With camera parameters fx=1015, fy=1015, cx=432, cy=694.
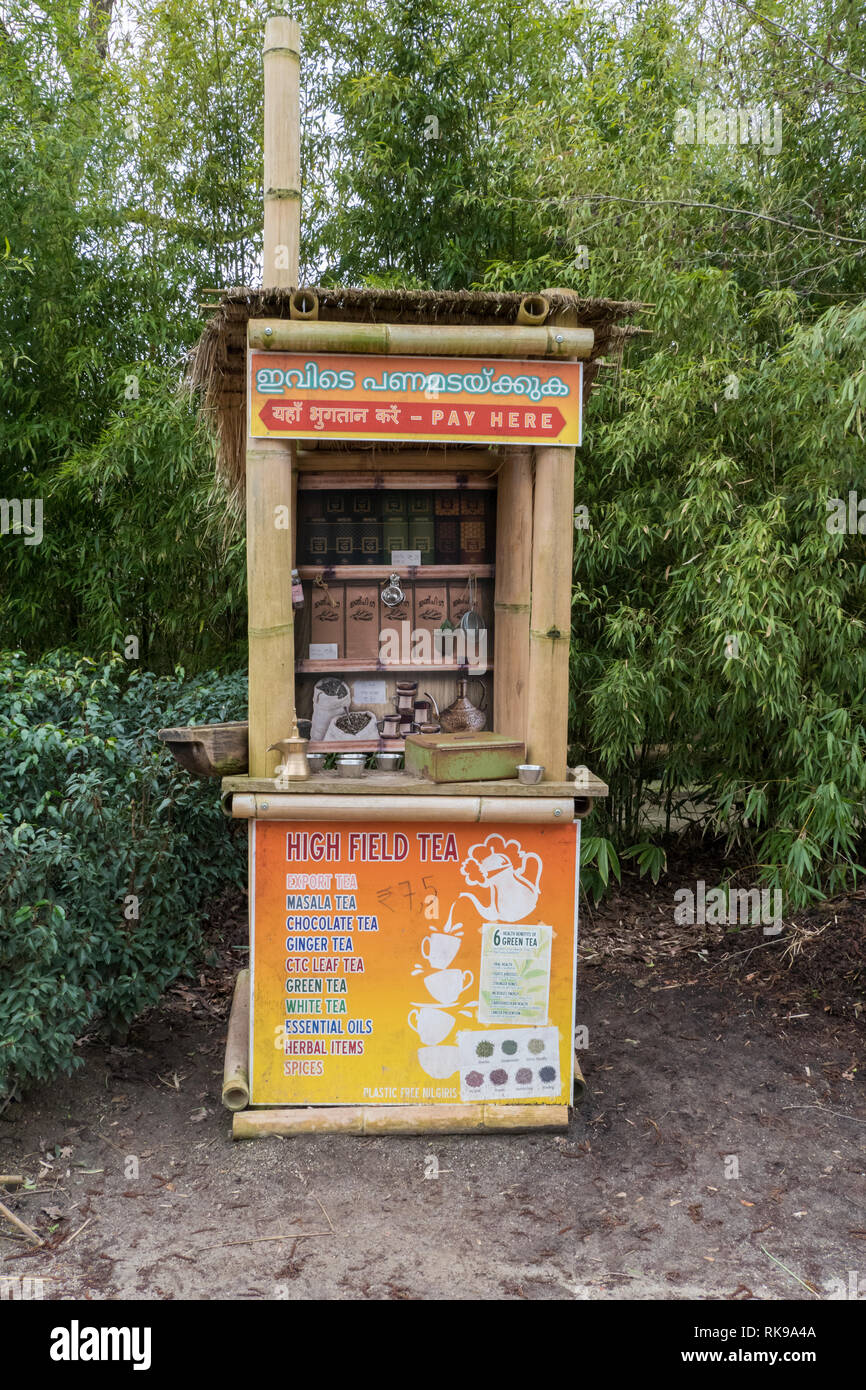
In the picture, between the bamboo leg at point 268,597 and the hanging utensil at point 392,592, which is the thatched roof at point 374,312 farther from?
the hanging utensil at point 392,592

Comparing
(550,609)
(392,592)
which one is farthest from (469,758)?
(392,592)

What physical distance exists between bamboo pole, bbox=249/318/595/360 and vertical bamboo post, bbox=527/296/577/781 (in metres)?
0.12

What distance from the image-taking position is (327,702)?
147 inches

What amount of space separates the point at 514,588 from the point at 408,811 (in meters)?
0.95

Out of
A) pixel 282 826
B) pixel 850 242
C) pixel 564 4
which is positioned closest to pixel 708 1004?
pixel 282 826

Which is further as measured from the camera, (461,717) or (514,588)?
(461,717)

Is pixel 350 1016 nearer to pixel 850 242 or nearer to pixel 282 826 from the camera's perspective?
pixel 282 826

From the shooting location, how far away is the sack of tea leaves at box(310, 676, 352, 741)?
3.72 meters

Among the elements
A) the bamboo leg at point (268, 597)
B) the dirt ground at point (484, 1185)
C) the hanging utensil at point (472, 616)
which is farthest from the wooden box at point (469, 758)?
the dirt ground at point (484, 1185)

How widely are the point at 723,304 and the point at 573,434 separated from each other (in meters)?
1.71

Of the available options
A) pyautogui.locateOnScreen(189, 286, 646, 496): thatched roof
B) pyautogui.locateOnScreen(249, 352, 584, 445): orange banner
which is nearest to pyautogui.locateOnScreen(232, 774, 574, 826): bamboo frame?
pyautogui.locateOnScreen(249, 352, 584, 445): orange banner

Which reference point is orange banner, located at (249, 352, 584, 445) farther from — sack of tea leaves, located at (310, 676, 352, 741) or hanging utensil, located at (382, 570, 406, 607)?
sack of tea leaves, located at (310, 676, 352, 741)

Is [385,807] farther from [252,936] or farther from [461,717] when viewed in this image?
[461,717]

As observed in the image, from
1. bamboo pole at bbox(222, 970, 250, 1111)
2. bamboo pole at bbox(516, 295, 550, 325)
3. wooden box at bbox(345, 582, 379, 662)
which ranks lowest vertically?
bamboo pole at bbox(222, 970, 250, 1111)
